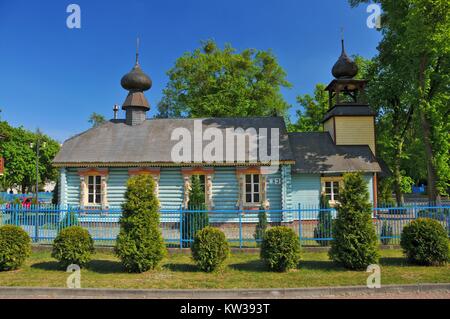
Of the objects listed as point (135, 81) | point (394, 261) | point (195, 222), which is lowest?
point (394, 261)

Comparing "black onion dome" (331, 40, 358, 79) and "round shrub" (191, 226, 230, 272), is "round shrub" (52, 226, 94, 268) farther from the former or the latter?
"black onion dome" (331, 40, 358, 79)

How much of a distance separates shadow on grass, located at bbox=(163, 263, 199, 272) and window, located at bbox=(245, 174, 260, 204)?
789 centimetres

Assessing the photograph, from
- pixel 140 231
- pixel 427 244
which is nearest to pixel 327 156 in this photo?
pixel 427 244

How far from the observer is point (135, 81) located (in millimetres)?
21094

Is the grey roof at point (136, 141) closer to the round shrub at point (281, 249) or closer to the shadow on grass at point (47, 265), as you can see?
the shadow on grass at point (47, 265)

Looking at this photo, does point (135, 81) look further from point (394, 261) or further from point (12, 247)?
point (394, 261)

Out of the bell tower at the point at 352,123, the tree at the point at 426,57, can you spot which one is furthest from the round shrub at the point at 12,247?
the tree at the point at 426,57

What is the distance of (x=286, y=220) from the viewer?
56.7ft

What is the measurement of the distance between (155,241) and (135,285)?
1578mm

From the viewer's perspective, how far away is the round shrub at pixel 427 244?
959cm

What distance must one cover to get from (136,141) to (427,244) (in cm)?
1514
